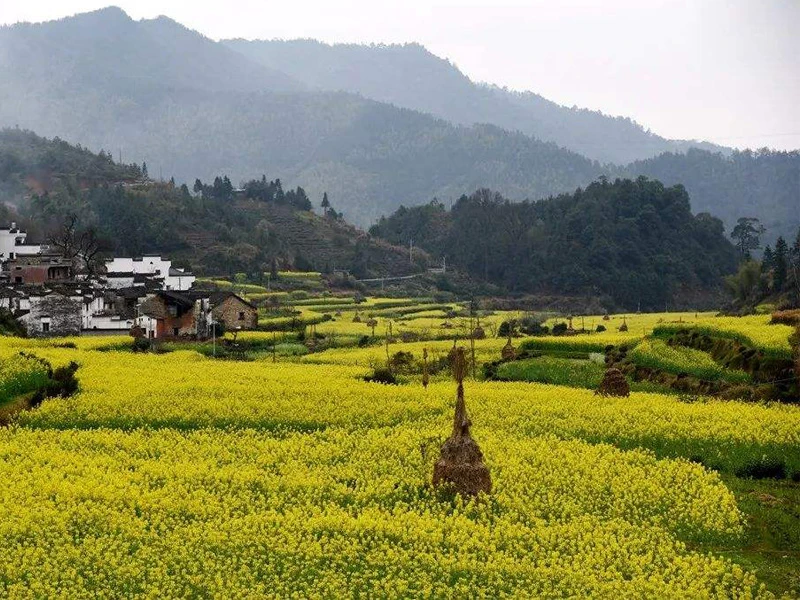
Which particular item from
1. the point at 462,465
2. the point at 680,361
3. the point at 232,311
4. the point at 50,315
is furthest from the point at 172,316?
the point at 462,465

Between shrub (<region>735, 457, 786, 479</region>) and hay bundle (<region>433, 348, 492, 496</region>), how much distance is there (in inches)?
321

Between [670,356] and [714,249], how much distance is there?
122m

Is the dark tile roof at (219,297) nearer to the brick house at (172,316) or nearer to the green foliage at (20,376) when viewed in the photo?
the brick house at (172,316)

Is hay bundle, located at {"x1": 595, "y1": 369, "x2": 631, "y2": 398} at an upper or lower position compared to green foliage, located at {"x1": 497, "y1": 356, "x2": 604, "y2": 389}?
upper

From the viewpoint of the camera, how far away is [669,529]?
22219mm

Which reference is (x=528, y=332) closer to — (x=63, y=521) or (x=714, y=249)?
(x=63, y=521)

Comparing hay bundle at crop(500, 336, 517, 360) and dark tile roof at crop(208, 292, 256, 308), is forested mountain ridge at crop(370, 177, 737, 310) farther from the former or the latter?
hay bundle at crop(500, 336, 517, 360)

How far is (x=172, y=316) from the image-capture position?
70.8 metres

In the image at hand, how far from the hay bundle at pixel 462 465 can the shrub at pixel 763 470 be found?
26.7 ft

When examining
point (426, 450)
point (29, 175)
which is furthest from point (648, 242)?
point (426, 450)

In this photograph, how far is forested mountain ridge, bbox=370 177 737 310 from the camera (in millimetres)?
150125

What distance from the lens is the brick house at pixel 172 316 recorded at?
7031 cm

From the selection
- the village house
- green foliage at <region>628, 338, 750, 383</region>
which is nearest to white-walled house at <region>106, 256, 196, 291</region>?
the village house

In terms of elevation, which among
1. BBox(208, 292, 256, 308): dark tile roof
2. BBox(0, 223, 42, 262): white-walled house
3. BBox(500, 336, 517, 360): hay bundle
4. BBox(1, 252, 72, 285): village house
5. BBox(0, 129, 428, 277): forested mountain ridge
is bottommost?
BBox(500, 336, 517, 360): hay bundle
